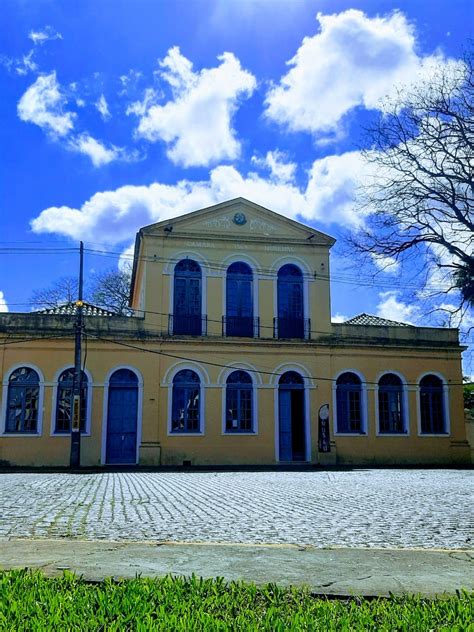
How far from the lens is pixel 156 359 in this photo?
22984 mm

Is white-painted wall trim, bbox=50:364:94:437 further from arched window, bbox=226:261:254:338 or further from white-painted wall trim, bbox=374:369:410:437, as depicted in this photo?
white-painted wall trim, bbox=374:369:410:437

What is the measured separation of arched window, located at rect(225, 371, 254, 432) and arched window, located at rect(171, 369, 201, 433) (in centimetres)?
112

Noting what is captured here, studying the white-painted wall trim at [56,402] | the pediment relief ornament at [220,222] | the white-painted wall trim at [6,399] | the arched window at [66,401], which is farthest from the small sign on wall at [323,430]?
the white-painted wall trim at [6,399]

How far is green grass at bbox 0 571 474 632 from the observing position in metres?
3.07

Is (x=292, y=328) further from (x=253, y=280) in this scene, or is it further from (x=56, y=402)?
(x=56, y=402)

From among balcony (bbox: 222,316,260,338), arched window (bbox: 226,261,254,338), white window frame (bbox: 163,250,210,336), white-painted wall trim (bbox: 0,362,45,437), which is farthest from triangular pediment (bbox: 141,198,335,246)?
white-painted wall trim (bbox: 0,362,45,437)

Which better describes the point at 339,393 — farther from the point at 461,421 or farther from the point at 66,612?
the point at 66,612

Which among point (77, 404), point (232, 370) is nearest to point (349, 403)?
point (232, 370)

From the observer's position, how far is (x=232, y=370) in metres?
23.4

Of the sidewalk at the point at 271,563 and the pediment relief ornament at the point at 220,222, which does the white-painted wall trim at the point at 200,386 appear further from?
the sidewalk at the point at 271,563

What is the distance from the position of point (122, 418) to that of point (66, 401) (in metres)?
2.02

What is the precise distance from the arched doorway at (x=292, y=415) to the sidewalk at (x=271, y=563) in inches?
712

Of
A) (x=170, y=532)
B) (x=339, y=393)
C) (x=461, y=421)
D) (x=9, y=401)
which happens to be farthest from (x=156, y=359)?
(x=170, y=532)

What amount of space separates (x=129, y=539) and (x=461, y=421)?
70.2 feet
